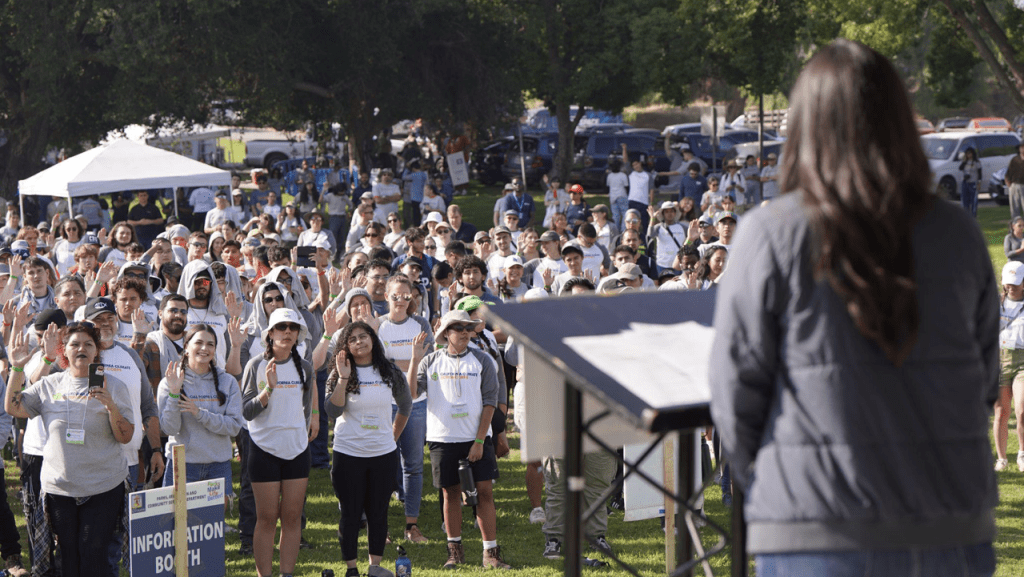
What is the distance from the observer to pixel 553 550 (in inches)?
318

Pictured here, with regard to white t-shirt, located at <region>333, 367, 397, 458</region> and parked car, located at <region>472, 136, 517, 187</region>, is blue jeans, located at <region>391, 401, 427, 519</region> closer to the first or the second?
white t-shirt, located at <region>333, 367, 397, 458</region>

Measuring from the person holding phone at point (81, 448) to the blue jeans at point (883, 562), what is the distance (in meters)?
5.05

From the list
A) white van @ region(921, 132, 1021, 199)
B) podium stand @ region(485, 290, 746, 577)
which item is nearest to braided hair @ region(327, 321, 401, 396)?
podium stand @ region(485, 290, 746, 577)

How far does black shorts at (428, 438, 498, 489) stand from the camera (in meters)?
7.88

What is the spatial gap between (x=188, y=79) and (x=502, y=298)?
16450mm

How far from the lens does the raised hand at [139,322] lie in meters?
8.84

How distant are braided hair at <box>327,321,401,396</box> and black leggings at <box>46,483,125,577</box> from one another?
5.11ft

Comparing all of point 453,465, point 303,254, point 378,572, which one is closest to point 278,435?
point 378,572

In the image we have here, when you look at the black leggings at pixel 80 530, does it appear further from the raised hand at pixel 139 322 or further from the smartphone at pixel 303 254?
the smartphone at pixel 303 254

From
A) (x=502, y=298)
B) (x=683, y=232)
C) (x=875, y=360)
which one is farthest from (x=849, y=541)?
(x=683, y=232)

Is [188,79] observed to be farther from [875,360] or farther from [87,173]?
[875,360]

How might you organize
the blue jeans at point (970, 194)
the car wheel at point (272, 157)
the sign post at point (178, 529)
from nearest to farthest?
1. the sign post at point (178, 529)
2. the blue jeans at point (970, 194)
3. the car wheel at point (272, 157)

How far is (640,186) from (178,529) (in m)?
17.2

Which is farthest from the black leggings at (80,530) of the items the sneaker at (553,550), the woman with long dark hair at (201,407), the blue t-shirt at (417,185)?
the blue t-shirt at (417,185)
